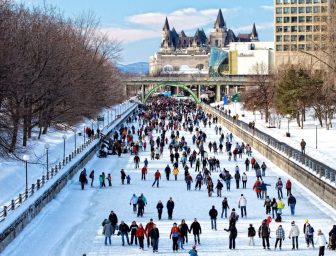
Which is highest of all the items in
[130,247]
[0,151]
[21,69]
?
[21,69]

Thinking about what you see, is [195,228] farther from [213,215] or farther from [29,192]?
[29,192]

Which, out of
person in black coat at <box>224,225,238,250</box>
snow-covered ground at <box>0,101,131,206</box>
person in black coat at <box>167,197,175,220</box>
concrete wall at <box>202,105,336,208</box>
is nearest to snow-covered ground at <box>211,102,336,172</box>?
concrete wall at <box>202,105,336,208</box>

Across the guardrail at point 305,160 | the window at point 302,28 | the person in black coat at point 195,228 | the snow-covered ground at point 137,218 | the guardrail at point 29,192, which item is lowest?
the snow-covered ground at point 137,218

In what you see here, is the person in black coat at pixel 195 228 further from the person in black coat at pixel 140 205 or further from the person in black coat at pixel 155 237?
the person in black coat at pixel 140 205

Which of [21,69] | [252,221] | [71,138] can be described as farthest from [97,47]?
[252,221]

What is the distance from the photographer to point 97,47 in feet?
266

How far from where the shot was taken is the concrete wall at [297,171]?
27.0 meters

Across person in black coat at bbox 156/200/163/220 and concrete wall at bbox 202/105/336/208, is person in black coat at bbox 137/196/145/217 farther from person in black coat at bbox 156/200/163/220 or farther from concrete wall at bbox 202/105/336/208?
concrete wall at bbox 202/105/336/208

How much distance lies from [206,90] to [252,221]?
13268 centimetres

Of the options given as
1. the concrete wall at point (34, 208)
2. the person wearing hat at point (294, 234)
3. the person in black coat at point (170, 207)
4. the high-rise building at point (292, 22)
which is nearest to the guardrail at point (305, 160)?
the person in black coat at point (170, 207)

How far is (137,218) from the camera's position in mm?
24578

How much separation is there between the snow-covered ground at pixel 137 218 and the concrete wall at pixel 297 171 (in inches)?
12.5

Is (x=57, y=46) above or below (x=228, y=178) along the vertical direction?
above

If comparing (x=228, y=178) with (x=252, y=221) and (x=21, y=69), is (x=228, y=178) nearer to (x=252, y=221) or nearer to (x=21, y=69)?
(x=252, y=221)
